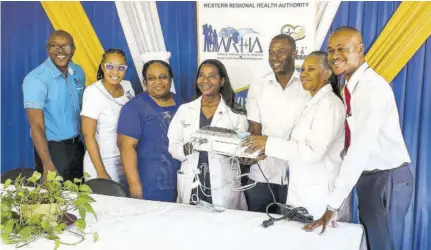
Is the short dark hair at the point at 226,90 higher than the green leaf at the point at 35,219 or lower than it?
higher

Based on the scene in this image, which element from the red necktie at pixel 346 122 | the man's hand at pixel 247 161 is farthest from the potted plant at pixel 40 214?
the red necktie at pixel 346 122

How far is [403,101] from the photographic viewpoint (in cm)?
271

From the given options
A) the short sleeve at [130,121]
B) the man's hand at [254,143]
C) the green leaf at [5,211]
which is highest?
the short sleeve at [130,121]

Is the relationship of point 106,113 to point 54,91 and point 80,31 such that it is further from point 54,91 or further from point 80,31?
point 80,31

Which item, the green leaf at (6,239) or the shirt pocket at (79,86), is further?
Answer: the shirt pocket at (79,86)

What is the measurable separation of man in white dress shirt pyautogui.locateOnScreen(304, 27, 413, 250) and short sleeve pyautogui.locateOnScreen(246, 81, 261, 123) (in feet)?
1.72

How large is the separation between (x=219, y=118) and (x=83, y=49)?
1064 mm

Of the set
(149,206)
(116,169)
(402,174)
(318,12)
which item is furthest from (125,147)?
(402,174)

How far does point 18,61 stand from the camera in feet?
11.6

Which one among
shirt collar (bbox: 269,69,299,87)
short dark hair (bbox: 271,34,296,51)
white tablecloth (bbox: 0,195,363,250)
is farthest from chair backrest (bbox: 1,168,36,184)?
short dark hair (bbox: 271,34,296,51)

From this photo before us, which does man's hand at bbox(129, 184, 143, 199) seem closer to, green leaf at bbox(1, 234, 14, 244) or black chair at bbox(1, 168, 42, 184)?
black chair at bbox(1, 168, 42, 184)

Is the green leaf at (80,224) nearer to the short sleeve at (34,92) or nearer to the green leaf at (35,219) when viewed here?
the green leaf at (35,219)

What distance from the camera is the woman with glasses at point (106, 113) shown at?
3.28 metres

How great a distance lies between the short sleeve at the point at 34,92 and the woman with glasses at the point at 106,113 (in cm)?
29
